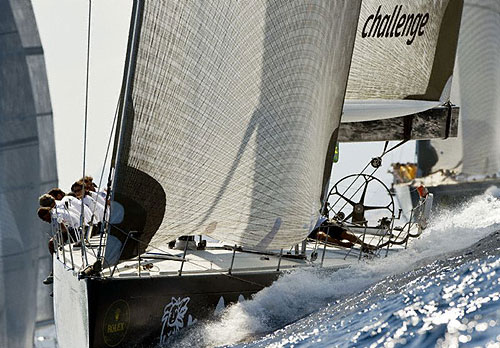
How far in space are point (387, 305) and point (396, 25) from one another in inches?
214

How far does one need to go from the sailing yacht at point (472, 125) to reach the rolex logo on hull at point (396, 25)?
1122cm

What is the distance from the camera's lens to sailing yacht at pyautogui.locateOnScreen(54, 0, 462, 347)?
7.64 meters

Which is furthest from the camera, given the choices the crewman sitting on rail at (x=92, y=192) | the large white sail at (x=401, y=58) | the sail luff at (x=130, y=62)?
the large white sail at (x=401, y=58)

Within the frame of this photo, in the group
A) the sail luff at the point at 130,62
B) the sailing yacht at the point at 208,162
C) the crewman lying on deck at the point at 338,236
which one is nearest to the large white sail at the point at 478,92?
the crewman lying on deck at the point at 338,236

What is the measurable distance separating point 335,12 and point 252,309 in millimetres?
2682

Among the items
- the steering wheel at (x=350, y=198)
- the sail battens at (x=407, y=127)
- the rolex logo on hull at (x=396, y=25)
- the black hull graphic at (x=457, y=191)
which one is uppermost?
the rolex logo on hull at (x=396, y=25)

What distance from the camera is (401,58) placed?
12.0 meters

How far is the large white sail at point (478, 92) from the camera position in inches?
910

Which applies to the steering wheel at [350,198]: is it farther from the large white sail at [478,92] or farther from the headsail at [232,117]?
the large white sail at [478,92]

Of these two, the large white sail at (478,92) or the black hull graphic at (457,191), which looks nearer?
the large white sail at (478,92)

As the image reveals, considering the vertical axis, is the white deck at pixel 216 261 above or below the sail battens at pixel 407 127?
below

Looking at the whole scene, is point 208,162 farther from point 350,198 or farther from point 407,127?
point 407,127

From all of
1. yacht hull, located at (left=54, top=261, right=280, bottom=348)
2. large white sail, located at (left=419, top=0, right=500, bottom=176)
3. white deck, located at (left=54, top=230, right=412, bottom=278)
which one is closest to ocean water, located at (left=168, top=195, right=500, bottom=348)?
yacht hull, located at (left=54, top=261, right=280, bottom=348)

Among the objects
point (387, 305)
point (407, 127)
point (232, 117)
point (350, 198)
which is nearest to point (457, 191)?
point (407, 127)
